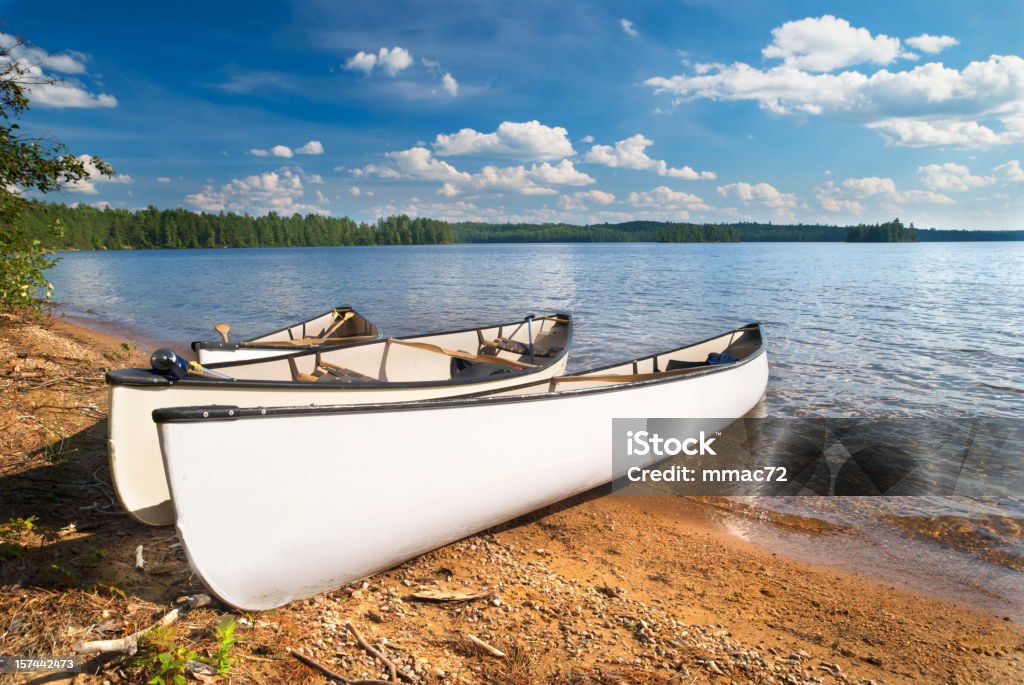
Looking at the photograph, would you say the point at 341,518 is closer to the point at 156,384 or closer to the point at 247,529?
the point at 247,529

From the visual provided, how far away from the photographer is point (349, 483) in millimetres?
3740

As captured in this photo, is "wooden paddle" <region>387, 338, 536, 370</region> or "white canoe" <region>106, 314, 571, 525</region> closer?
"white canoe" <region>106, 314, 571, 525</region>

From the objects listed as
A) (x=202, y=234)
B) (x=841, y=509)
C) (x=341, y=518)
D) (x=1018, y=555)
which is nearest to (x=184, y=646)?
(x=341, y=518)

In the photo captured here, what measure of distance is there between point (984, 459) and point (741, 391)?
3.52 metres

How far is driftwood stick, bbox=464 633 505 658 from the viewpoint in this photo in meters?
3.38

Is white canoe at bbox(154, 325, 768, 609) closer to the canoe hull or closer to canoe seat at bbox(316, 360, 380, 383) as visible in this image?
the canoe hull

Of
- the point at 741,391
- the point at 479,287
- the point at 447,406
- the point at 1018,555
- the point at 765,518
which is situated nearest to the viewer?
the point at 447,406

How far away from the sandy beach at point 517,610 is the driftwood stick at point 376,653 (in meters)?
0.03

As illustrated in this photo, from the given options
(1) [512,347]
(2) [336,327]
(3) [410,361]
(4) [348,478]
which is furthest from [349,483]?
(2) [336,327]

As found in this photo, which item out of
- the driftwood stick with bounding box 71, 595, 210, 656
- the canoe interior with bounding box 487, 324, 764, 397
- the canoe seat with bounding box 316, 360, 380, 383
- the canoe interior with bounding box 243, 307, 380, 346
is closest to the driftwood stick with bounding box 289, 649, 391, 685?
the driftwood stick with bounding box 71, 595, 210, 656

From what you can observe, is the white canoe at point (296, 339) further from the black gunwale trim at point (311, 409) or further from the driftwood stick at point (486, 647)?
the driftwood stick at point (486, 647)

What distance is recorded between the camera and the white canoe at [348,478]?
10.6 ft

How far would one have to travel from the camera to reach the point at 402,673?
3.09m

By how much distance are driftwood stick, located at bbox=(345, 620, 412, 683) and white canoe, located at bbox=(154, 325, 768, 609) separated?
538mm
